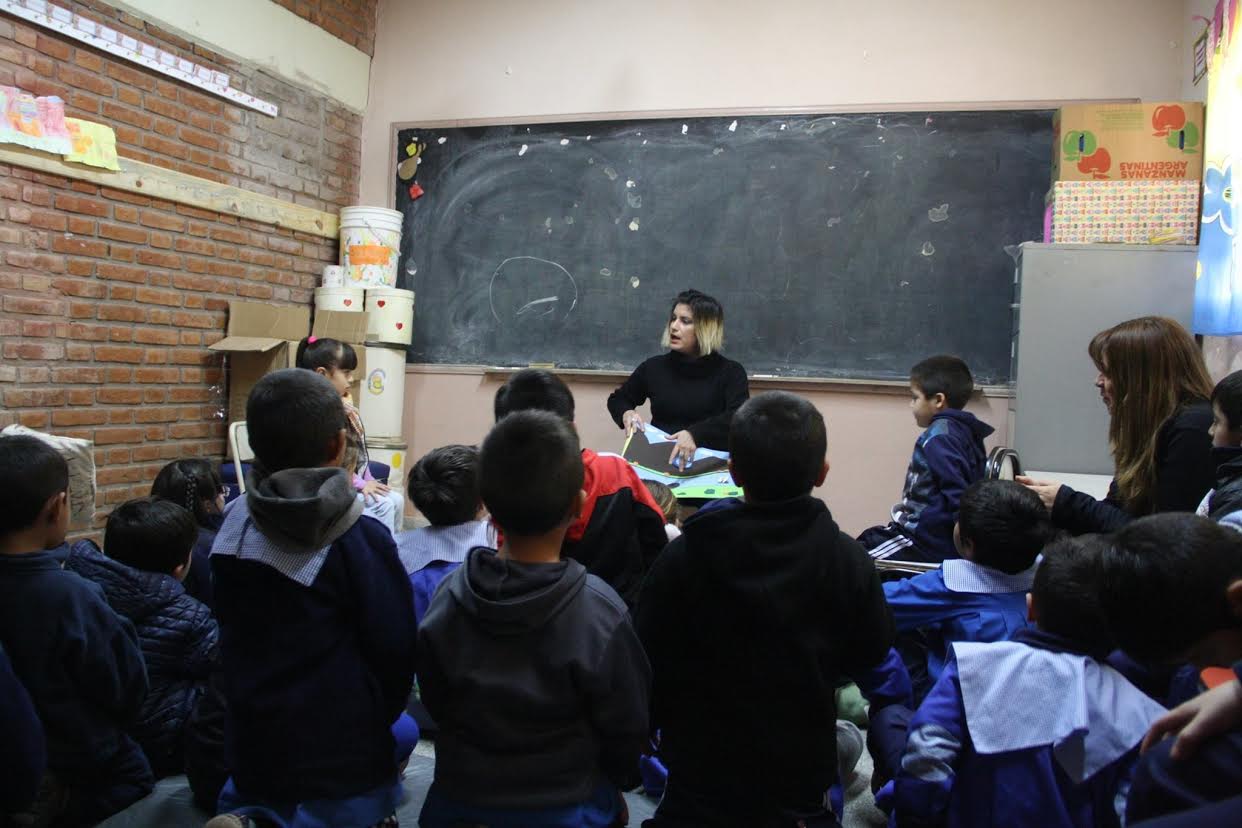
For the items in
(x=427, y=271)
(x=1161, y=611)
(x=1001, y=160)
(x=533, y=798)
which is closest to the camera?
(x=1161, y=611)

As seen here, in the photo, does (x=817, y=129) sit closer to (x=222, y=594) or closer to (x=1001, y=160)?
(x=1001, y=160)

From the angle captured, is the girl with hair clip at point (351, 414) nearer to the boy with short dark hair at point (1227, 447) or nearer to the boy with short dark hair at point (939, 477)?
the boy with short dark hair at point (939, 477)

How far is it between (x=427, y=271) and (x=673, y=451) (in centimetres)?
218

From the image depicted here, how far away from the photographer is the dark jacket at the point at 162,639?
2.00m

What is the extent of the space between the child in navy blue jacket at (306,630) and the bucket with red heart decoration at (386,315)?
10.4 feet

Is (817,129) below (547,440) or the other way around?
the other way around

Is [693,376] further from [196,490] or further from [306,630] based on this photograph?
[306,630]

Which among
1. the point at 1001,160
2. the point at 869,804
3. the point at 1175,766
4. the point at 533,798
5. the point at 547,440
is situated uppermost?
the point at 1001,160

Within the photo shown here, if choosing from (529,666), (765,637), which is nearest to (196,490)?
(529,666)

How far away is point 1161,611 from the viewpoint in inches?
36.5

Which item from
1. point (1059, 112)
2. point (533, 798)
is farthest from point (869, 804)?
point (1059, 112)

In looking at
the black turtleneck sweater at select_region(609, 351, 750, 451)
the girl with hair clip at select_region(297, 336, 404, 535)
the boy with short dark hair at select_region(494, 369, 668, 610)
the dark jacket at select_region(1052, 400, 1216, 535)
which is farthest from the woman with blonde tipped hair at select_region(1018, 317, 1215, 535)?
the girl with hair clip at select_region(297, 336, 404, 535)

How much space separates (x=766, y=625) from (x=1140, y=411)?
1.42 metres

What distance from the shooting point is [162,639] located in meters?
2.05
